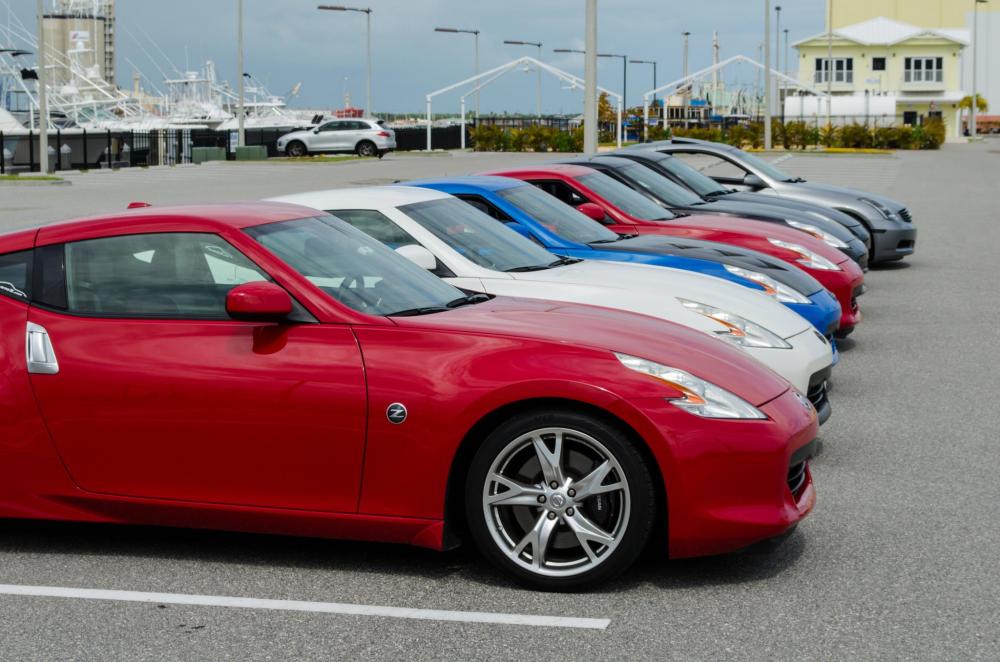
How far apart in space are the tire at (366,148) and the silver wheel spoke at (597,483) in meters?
54.3

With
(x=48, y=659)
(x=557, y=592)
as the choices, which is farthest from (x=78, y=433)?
(x=557, y=592)

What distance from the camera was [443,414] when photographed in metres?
5.08

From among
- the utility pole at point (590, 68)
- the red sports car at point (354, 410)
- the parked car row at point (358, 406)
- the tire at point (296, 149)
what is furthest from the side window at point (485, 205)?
the tire at point (296, 149)

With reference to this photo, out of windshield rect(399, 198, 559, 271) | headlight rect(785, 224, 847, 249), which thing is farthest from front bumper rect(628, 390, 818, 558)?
headlight rect(785, 224, 847, 249)

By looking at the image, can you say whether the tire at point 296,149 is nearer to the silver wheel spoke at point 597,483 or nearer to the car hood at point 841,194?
the car hood at point 841,194

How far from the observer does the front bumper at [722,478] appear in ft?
16.2

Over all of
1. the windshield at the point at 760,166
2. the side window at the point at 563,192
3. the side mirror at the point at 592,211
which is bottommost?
the side mirror at the point at 592,211

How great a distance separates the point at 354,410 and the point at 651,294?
3.50m

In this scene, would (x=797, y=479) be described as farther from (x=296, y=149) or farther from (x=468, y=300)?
(x=296, y=149)

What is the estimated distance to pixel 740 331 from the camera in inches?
307

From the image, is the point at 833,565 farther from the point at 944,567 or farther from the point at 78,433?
the point at 78,433

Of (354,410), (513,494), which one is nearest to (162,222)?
(354,410)

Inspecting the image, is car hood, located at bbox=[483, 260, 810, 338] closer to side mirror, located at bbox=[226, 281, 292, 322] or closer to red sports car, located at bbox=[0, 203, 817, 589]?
red sports car, located at bbox=[0, 203, 817, 589]

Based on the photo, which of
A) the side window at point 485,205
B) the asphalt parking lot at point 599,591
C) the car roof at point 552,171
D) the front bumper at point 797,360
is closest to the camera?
the asphalt parking lot at point 599,591
